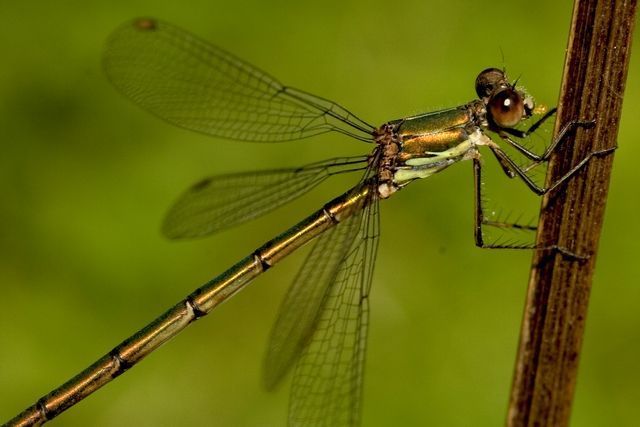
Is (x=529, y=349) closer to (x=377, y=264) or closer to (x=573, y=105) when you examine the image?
(x=573, y=105)

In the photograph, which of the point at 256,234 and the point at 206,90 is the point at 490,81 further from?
the point at 256,234

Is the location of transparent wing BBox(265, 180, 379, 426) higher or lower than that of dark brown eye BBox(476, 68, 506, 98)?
lower

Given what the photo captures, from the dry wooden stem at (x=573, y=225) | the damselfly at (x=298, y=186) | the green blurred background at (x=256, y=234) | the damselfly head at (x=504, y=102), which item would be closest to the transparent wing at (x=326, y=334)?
the damselfly at (x=298, y=186)

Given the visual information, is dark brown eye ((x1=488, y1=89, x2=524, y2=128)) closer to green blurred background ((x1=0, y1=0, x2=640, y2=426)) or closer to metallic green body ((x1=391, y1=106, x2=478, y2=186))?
metallic green body ((x1=391, y1=106, x2=478, y2=186))

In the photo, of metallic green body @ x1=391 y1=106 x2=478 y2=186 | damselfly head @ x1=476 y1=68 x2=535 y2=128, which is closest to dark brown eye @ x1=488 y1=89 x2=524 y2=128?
damselfly head @ x1=476 y1=68 x2=535 y2=128

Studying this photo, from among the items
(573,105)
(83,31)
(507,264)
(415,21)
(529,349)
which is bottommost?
(529,349)

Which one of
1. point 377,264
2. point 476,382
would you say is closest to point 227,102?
point 377,264

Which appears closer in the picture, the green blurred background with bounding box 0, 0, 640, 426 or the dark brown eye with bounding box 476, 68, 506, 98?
the dark brown eye with bounding box 476, 68, 506, 98
